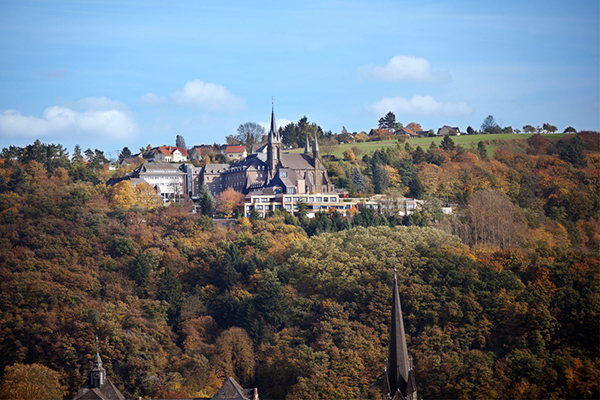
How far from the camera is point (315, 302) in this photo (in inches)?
2393

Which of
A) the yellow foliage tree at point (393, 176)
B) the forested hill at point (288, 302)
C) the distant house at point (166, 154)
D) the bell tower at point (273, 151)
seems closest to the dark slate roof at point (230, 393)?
the forested hill at point (288, 302)

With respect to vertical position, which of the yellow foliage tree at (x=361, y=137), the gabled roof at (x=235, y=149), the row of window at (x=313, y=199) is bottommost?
the row of window at (x=313, y=199)

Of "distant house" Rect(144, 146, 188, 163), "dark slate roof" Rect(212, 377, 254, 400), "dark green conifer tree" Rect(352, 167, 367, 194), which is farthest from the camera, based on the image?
"distant house" Rect(144, 146, 188, 163)

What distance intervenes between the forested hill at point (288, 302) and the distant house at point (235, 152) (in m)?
37.4

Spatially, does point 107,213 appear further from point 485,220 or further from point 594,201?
point 594,201

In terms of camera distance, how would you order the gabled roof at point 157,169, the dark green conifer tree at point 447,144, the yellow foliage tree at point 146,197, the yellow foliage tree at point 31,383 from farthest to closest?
the dark green conifer tree at point 447,144
the gabled roof at point 157,169
the yellow foliage tree at point 146,197
the yellow foliage tree at point 31,383

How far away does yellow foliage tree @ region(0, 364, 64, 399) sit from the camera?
1961 inches

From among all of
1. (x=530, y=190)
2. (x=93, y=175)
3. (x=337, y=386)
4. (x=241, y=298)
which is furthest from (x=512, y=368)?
(x=93, y=175)

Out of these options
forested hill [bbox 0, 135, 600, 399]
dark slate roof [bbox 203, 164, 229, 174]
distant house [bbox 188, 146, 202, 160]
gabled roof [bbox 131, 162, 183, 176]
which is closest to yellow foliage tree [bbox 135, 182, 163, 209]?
forested hill [bbox 0, 135, 600, 399]

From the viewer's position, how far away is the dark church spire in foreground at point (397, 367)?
92.2 feet

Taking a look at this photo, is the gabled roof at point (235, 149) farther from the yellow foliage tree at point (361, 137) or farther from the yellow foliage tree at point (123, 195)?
Answer: the yellow foliage tree at point (123, 195)

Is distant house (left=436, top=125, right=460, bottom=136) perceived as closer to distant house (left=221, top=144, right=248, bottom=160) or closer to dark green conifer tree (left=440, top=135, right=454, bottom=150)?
dark green conifer tree (left=440, top=135, right=454, bottom=150)

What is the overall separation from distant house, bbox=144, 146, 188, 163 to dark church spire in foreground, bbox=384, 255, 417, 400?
270ft

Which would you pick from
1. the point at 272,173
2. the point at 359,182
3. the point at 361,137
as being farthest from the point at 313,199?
the point at 361,137
